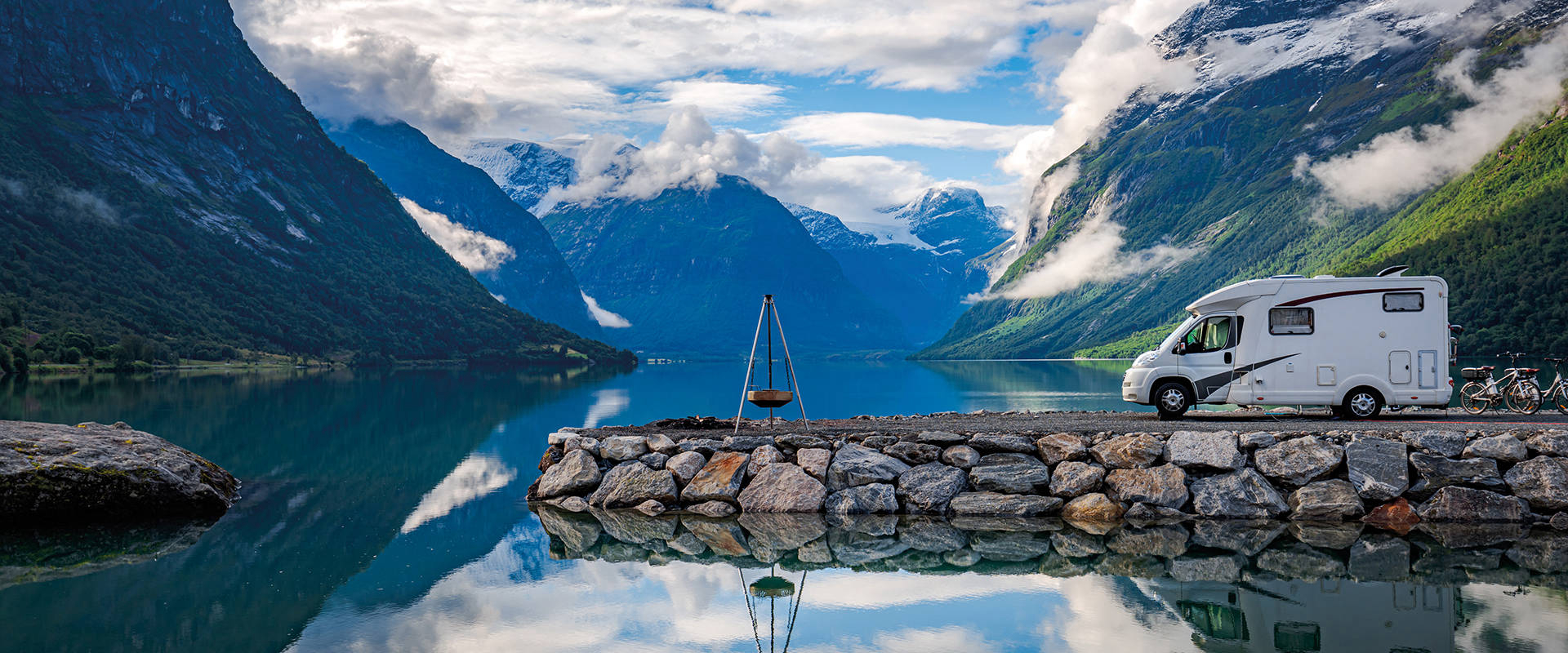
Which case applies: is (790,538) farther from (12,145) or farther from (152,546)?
(12,145)

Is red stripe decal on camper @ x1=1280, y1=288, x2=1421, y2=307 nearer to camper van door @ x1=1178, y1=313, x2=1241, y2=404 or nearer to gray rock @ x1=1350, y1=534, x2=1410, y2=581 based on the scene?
camper van door @ x1=1178, y1=313, x2=1241, y2=404

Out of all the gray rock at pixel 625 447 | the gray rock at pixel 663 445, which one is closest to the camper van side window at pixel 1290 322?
the gray rock at pixel 663 445

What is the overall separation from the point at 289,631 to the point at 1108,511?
12.3 m

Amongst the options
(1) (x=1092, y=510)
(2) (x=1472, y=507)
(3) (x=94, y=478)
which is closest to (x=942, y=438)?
(1) (x=1092, y=510)

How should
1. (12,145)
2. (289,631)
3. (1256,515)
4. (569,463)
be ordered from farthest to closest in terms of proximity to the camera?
1. (12,145)
2. (569,463)
3. (1256,515)
4. (289,631)

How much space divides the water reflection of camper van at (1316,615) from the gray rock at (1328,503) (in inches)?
172

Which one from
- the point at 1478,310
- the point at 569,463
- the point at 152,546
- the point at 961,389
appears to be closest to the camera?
the point at 152,546

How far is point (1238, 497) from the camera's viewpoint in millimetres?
16625

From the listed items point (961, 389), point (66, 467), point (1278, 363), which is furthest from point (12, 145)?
point (1278, 363)

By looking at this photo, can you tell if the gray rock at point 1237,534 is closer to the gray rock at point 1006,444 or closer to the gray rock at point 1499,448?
the gray rock at point 1006,444

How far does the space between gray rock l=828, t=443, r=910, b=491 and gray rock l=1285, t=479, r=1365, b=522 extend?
6474 millimetres

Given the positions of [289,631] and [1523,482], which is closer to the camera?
[289,631]

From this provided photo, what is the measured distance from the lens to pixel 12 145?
616ft

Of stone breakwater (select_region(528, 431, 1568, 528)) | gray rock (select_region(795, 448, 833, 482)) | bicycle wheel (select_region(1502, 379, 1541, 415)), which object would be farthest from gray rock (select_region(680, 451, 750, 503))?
bicycle wheel (select_region(1502, 379, 1541, 415))
